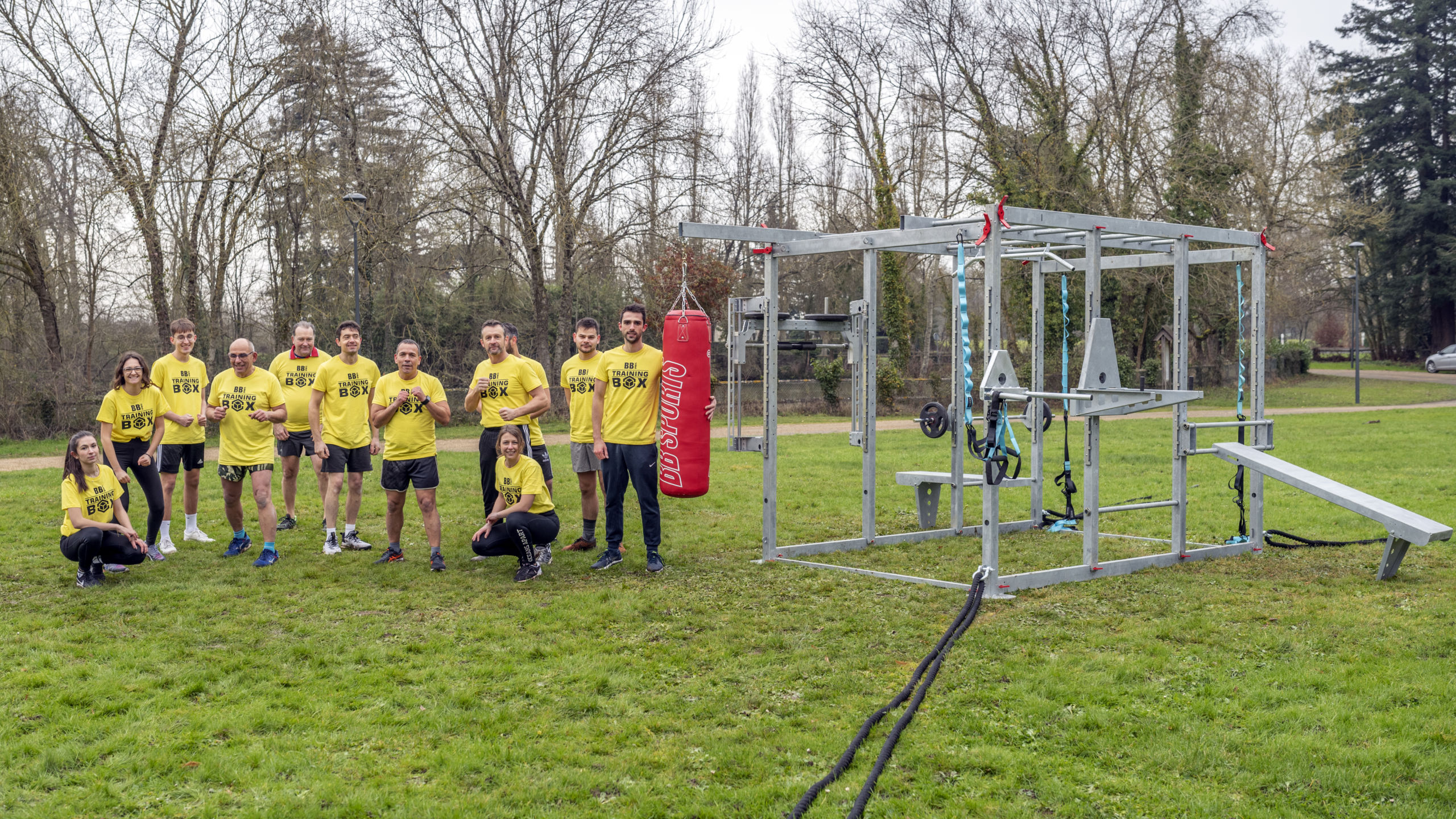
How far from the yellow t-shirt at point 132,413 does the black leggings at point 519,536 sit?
2775mm

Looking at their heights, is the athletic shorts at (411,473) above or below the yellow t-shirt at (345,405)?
below

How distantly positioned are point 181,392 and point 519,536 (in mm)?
3176

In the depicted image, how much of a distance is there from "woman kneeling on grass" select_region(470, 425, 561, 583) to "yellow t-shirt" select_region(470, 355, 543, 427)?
420mm

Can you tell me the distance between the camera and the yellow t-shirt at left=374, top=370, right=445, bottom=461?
23.9ft

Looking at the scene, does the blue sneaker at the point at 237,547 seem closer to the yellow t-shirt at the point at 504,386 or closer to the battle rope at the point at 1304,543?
the yellow t-shirt at the point at 504,386

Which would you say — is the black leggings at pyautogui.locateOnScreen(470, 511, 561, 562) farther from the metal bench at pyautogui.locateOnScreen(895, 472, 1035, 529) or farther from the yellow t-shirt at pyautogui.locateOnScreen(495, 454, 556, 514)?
the metal bench at pyautogui.locateOnScreen(895, 472, 1035, 529)

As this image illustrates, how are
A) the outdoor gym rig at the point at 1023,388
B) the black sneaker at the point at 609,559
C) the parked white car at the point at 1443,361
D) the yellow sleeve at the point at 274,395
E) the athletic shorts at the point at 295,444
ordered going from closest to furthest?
the outdoor gym rig at the point at 1023,388, the black sneaker at the point at 609,559, the yellow sleeve at the point at 274,395, the athletic shorts at the point at 295,444, the parked white car at the point at 1443,361

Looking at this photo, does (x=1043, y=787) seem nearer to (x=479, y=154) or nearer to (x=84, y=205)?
(x=479, y=154)

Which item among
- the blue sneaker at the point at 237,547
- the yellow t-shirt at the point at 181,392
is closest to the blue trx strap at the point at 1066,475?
the blue sneaker at the point at 237,547

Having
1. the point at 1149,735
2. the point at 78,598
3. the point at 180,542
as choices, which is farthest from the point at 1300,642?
the point at 180,542

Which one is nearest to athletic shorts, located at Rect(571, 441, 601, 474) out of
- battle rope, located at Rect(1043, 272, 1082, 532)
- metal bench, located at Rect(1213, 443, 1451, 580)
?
battle rope, located at Rect(1043, 272, 1082, 532)

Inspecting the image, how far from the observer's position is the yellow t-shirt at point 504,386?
759cm

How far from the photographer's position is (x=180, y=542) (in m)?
8.67

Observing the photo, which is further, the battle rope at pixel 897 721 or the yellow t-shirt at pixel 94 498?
the yellow t-shirt at pixel 94 498
